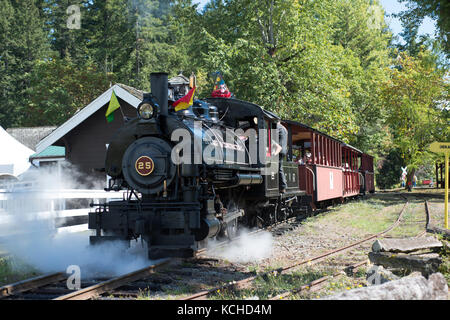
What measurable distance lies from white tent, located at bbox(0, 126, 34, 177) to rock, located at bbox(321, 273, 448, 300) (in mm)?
14755

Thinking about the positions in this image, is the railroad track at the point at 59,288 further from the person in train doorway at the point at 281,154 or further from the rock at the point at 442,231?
the rock at the point at 442,231

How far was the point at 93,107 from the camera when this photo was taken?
16.0 meters

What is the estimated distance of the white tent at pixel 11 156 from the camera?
15.9 m

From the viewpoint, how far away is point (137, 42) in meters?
37.8

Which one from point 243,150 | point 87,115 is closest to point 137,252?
point 243,150

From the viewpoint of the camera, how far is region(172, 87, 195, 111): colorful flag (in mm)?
7512

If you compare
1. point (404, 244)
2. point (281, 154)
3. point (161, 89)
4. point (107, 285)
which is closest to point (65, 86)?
point (281, 154)

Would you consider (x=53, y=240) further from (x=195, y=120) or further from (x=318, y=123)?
(x=318, y=123)

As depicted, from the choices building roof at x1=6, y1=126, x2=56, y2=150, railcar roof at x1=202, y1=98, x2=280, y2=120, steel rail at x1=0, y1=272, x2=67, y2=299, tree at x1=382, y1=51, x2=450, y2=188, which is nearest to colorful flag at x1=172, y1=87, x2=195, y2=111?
railcar roof at x1=202, y1=98, x2=280, y2=120

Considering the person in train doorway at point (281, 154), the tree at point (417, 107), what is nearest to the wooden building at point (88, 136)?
the person in train doorway at point (281, 154)

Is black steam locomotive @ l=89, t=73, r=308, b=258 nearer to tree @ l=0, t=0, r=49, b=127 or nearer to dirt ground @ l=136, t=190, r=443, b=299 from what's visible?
dirt ground @ l=136, t=190, r=443, b=299

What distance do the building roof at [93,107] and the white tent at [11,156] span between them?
3.56 feet

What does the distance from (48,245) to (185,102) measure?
13.2 ft
